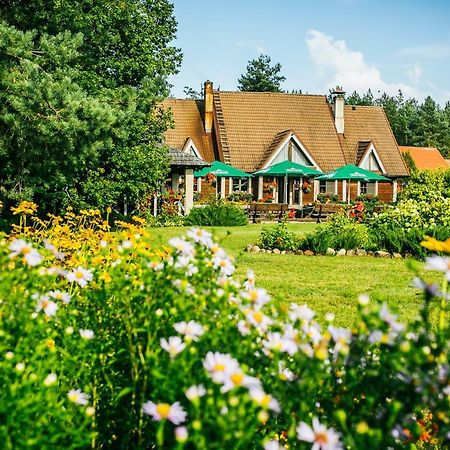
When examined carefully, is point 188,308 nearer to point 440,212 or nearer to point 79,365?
point 79,365

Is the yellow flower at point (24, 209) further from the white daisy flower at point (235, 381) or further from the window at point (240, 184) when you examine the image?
the window at point (240, 184)

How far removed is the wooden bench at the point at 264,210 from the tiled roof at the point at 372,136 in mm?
12193

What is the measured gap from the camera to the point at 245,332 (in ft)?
7.32

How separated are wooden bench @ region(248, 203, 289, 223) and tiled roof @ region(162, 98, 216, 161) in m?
9.64

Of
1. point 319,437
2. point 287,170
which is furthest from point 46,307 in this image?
point 287,170

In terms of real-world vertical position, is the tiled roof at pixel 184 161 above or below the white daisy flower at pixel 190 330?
above

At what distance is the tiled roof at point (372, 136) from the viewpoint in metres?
38.1

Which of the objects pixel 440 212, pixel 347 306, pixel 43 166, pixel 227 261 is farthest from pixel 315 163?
pixel 227 261

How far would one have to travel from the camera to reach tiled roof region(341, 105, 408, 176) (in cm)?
3809

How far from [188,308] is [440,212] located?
12296 millimetres

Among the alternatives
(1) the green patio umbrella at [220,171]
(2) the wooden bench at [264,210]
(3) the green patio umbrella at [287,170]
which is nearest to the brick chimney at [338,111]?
(3) the green patio umbrella at [287,170]

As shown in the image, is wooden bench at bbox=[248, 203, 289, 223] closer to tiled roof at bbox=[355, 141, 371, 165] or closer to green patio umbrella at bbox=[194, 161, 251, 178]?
green patio umbrella at bbox=[194, 161, 251, 178]

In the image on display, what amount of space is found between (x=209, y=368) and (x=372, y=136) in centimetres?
3906

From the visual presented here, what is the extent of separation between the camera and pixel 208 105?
36375 millimetres
